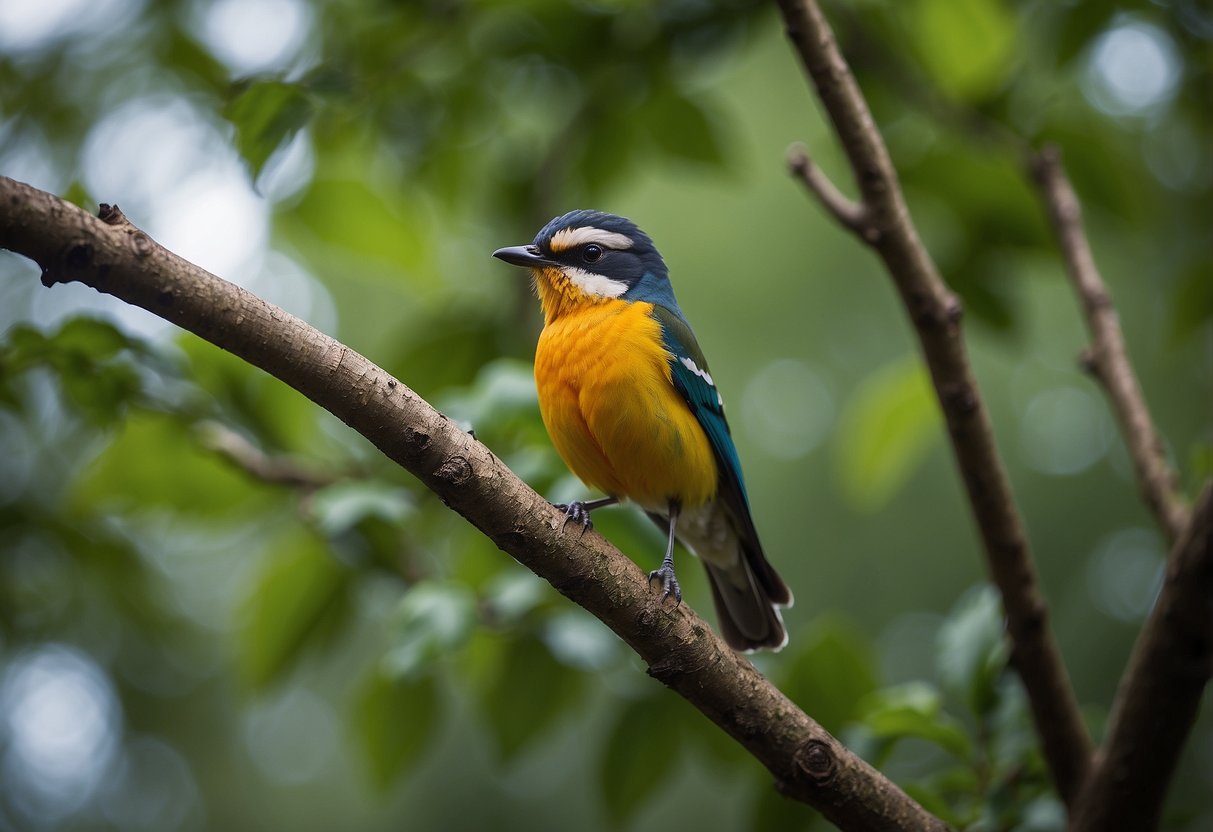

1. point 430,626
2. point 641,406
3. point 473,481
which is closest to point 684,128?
point 641,406

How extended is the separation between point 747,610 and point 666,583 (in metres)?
1.72

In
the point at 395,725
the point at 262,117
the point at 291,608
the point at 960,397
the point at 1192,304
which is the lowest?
the point at 395,725

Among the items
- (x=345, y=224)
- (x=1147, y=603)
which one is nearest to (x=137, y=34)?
(x=345, y=224)

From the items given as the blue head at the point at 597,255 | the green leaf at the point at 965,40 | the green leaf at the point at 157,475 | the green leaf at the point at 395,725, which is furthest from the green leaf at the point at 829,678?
the green leaf at the point at 965,40

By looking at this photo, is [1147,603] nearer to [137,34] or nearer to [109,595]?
[109,595]

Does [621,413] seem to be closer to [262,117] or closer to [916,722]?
[916,722]

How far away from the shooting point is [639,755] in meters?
4.52

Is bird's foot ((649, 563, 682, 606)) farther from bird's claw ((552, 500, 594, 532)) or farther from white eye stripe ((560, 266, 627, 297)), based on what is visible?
white eye stripe ((560, 266, 627, 297))

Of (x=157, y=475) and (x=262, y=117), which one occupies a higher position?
(x=262, y=117)

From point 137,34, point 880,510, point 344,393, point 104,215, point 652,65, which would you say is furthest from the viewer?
point 880,510

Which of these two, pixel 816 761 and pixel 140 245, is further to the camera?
pixel 816 761

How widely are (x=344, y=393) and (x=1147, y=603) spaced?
24.0 ft

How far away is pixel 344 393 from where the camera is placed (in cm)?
263

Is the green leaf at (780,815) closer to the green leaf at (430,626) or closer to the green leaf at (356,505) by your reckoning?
the green leaf at (430,626)
